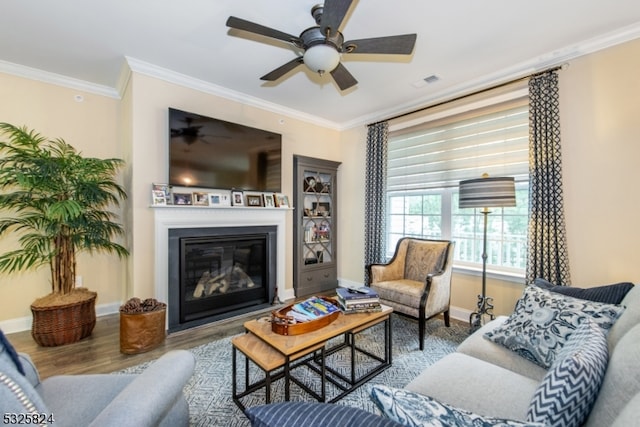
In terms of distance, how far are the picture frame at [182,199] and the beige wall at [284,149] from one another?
26cm

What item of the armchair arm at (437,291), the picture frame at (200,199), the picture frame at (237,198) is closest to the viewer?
the armchair arm at (437,291)

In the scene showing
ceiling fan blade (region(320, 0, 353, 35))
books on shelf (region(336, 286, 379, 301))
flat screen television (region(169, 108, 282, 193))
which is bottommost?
books on shelf (region(336, 286, 379, 301))

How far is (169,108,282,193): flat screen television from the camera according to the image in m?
2.99

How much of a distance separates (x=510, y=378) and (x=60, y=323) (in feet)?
11.3

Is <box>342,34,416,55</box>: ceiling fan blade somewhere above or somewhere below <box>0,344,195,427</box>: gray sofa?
above

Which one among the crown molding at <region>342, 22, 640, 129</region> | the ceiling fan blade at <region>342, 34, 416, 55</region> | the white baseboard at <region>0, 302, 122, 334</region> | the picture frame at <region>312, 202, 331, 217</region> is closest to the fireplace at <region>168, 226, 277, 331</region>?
the picture frame at <region>312, 202, 331, 217</region>

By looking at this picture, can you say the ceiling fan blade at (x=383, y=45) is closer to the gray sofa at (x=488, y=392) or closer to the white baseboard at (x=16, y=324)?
the gray sofa at (x=488, y=392)

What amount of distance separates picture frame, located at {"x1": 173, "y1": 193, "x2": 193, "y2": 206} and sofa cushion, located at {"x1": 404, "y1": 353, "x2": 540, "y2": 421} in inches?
104

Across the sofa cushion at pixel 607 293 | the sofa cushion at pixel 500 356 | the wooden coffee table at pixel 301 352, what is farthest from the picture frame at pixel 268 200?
the sofa cushion at pixel 607 293

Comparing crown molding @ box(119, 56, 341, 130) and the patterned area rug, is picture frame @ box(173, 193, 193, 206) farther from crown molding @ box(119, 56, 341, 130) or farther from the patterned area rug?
the patterned area rug

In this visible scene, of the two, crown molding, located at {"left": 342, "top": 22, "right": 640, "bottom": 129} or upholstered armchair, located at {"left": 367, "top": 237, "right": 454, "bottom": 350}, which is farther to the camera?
upholstered armchair, located at {"left": 367, "top": 237, "right": 454, "bottom": 350}

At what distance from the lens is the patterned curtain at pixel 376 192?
13.0 ft

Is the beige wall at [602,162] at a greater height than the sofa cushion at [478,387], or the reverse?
the beige wall at [602,162]

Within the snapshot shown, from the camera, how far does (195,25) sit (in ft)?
7.48
